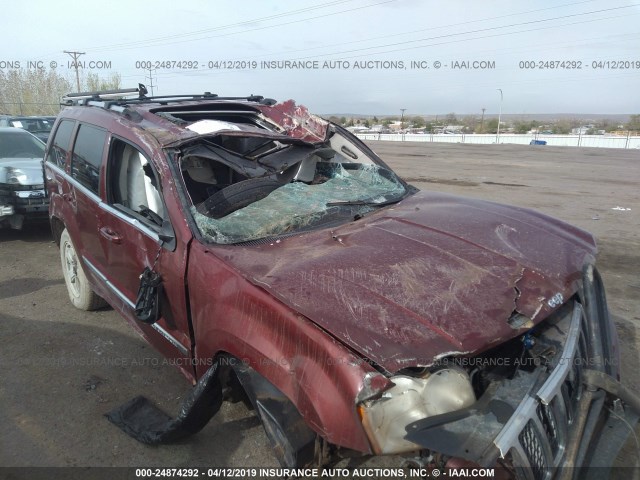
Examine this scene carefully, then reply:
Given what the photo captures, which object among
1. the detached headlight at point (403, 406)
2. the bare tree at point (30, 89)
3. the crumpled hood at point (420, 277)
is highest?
the bare tree at point (30, 89)

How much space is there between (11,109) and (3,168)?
46580 mm

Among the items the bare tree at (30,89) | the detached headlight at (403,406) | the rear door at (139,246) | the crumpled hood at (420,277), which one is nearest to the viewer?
the detached headlight at (403,406)

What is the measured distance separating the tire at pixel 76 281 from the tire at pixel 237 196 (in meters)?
1.86

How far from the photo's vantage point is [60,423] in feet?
9.50

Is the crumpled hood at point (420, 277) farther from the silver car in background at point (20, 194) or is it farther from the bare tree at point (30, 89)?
the bare tree at point (30, 89)

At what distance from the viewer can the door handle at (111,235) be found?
10.2 feet

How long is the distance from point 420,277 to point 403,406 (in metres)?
0.66

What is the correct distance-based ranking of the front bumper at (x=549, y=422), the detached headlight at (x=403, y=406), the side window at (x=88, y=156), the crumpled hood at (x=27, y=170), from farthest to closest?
the crumpled hood at (x=27, y=170) < the side window at (x=88, y=156) < the detached headlight at (x=403, y=406) < the front bumper at (x=549, y=422)

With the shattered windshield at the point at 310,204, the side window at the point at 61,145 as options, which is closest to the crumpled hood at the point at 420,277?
the shattered windshield at the point at 310,204

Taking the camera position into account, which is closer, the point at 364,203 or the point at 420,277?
the point at 420,277

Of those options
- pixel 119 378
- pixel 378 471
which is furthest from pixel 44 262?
pixel 378 471

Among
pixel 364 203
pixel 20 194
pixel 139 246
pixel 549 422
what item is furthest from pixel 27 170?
pixel 549 422

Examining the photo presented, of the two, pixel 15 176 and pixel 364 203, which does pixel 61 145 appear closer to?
pixel 364 203

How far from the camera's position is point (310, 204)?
3084mm
